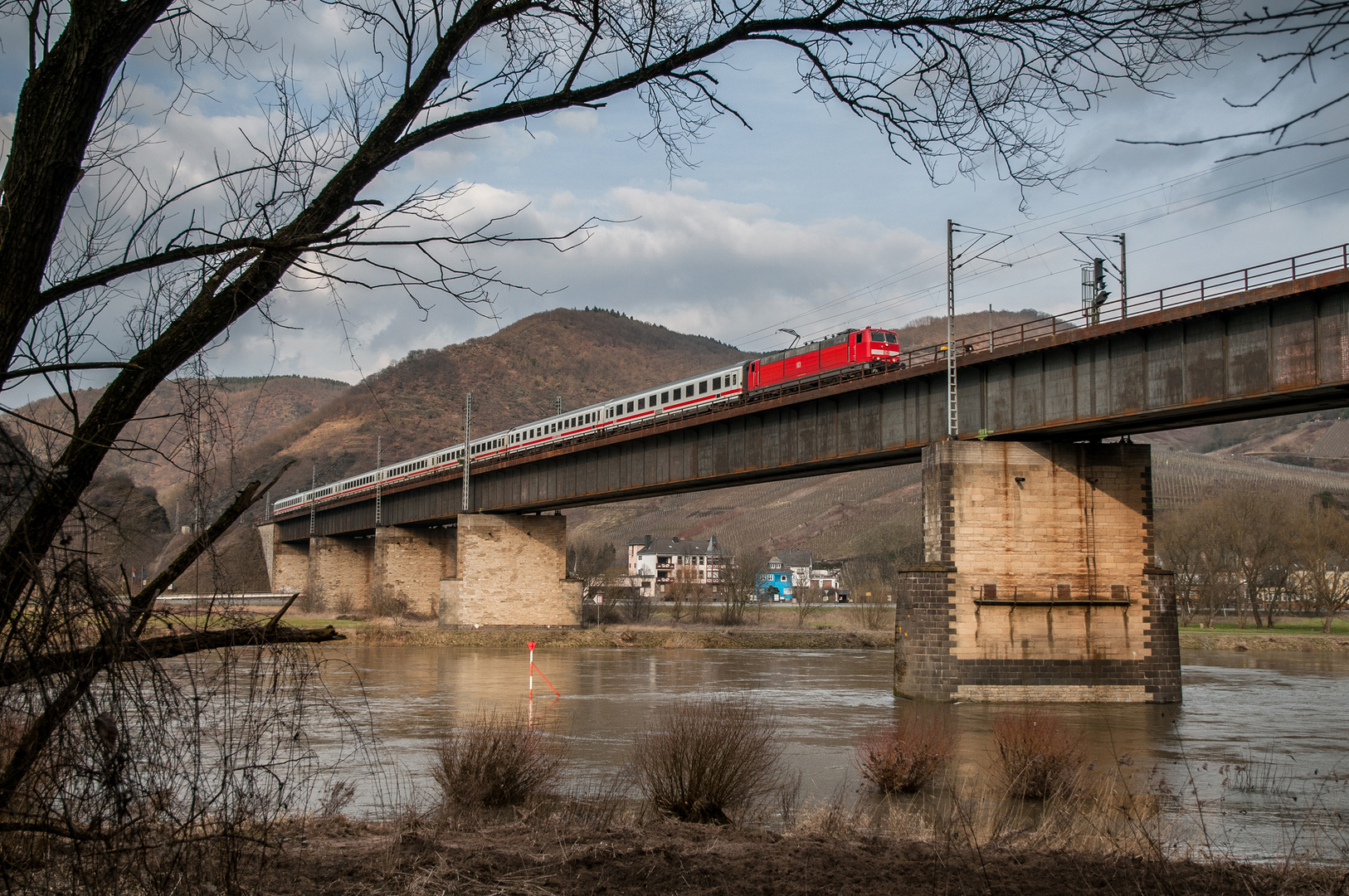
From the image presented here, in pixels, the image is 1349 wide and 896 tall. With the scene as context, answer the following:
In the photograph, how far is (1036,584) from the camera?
30984 mm

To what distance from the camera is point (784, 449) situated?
40094 mm

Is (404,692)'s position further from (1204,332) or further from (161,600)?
(161,600)

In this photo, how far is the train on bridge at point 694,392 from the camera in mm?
43281

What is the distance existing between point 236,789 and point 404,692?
28232mm

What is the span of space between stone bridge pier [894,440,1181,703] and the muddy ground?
21.6 metres

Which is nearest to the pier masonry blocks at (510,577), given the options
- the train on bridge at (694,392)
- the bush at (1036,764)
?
the train on bridge at (694,392)

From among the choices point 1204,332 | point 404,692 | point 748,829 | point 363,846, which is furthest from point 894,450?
point 363,846

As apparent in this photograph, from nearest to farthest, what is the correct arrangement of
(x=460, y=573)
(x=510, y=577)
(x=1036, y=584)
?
1. (x=1036, y=584)
2. (x=460, y=573)
3. (x=510, y=577)

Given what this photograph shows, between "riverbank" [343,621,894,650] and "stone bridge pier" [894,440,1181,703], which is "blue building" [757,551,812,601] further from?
"stone bridge pier" [894,440,1181,703]

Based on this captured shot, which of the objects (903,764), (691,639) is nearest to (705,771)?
(903,764)

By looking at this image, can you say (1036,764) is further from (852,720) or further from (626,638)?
(626,638)

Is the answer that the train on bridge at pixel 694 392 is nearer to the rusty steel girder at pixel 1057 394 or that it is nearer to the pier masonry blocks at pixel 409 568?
the rusty steel girder at pixel 1057 394

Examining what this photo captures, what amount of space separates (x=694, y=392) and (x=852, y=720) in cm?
2691

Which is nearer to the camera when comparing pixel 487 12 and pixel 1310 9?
pixel 1310 9
